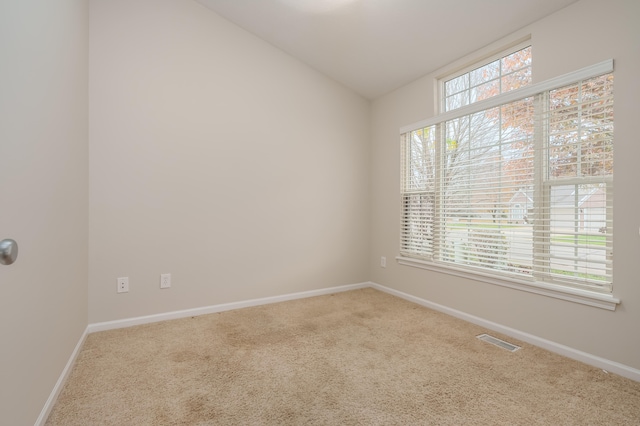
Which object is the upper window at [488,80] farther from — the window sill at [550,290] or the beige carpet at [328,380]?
the beige carpet at [328,380]

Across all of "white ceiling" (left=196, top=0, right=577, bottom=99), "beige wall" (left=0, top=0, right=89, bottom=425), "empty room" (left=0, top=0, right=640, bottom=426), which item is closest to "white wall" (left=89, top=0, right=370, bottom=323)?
"empty room" (left=0, top=0, right=640, bottom=426)

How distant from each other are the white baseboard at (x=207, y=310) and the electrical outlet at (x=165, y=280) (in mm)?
254

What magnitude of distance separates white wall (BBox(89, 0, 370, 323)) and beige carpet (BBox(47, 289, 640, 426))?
0.57 meters

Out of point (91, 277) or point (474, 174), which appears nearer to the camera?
point (91, 277)

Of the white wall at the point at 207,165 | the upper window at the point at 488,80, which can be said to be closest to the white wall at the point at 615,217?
the upper window at the point at 488,80

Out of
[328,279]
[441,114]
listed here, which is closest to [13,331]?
[328,279]

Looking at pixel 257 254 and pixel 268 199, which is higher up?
pixel 268 199

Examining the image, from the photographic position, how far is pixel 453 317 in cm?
284

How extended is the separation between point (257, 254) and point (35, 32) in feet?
7.58

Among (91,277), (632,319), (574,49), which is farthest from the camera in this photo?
(91,277)

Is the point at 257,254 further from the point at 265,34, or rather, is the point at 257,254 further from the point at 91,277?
the point at 265,34

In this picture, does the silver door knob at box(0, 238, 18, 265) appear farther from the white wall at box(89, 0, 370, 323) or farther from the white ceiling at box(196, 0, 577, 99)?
the white ceiling at box(196, 0, 577, 99)

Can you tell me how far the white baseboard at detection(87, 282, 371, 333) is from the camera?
8.35ft

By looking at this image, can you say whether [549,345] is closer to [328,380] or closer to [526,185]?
[526,185]
